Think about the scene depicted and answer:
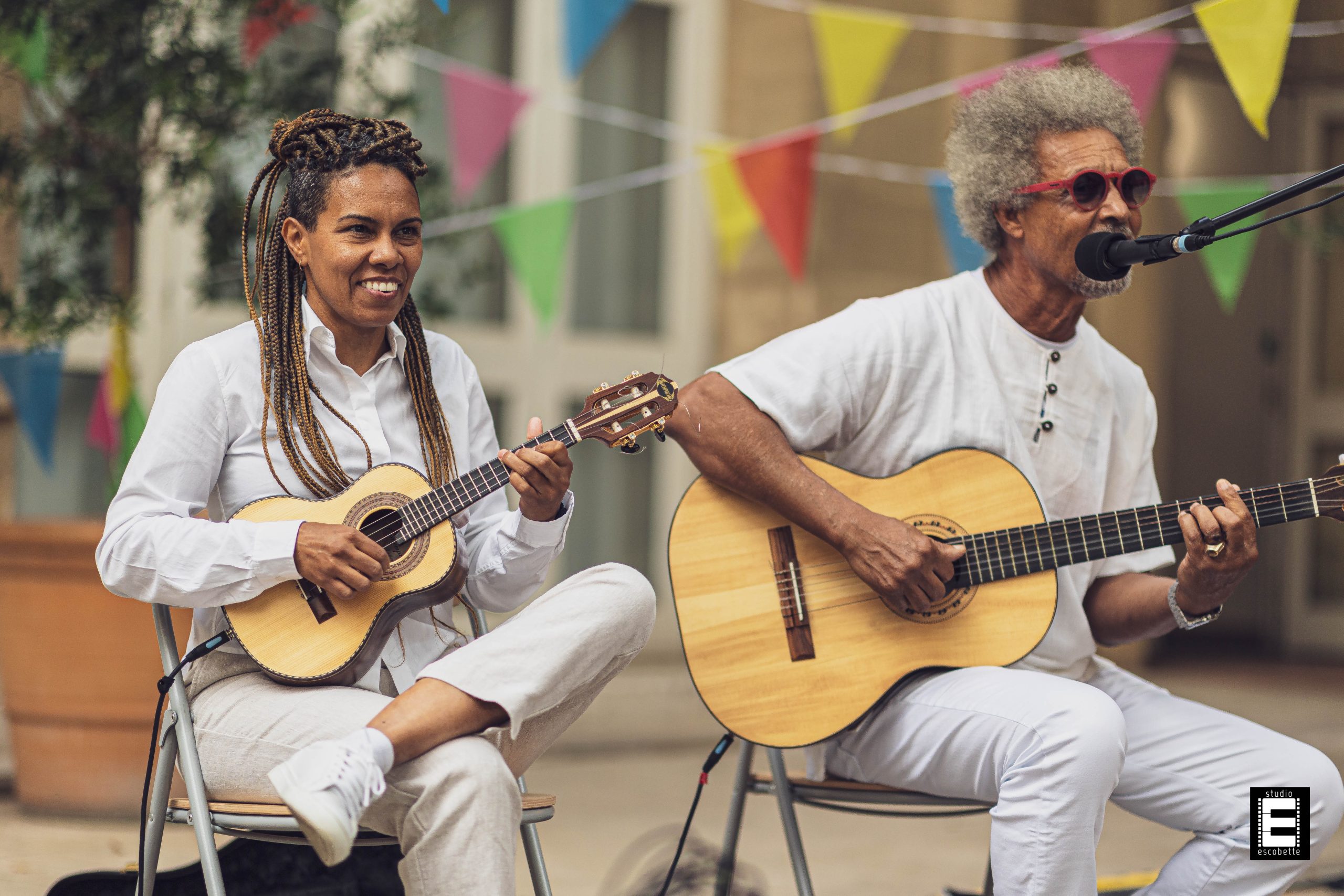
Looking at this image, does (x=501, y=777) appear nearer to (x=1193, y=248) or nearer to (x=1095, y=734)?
(x=1095, y=734)

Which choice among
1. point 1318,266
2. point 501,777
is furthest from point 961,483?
point 1318,266

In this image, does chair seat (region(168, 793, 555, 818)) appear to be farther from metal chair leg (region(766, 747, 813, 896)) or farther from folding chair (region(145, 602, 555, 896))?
metal chair leg (region(766, 747, 813, 896))

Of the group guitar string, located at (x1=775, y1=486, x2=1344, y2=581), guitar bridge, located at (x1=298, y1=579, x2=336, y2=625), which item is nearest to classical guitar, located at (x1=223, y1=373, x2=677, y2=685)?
guitar bridge, located at (x1=298, y1=579, x2=336, y2=625)

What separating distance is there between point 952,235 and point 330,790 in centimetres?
260

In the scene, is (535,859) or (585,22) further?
(585,22)

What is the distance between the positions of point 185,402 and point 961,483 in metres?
1.28

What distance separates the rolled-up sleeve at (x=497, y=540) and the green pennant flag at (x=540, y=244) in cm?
152

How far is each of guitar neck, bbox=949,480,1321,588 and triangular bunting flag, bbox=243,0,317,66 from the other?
2.28 meters

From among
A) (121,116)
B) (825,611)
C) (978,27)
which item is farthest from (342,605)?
(978,27)

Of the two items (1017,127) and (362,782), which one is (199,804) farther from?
(1017,127)

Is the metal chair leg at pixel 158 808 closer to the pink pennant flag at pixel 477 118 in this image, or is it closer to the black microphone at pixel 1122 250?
the black microphone at pixel 1122 250

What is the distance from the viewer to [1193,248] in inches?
78.3

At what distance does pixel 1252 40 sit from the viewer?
9.93 feet

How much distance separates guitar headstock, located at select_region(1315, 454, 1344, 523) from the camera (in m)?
2.21
